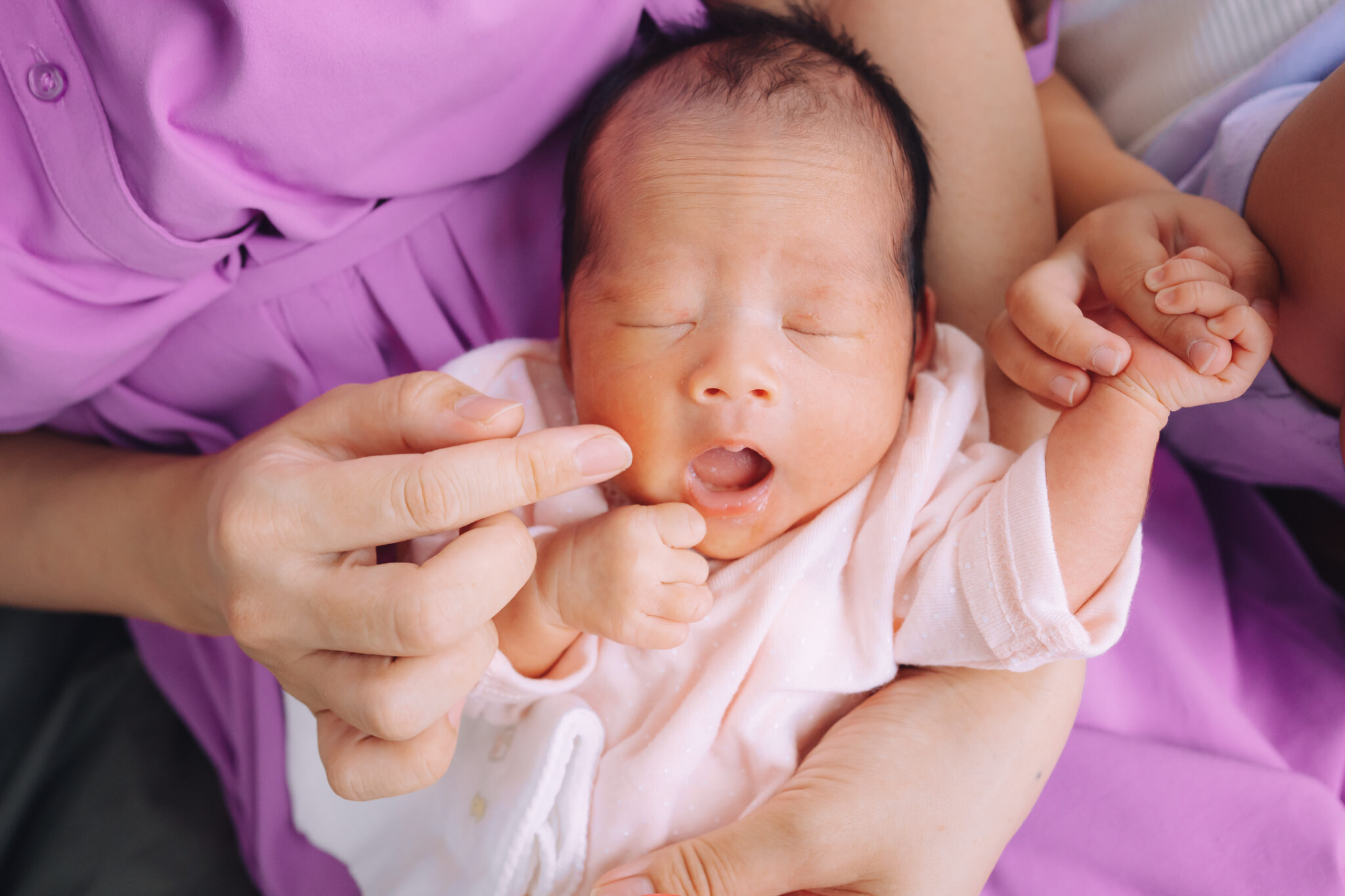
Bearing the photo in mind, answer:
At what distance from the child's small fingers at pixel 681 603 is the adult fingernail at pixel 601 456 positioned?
0.20 m

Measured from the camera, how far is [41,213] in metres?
1.01

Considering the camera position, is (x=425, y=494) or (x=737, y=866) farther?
(x=737, y=866)

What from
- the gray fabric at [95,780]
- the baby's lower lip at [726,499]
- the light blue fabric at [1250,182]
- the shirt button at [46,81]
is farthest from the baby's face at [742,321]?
the gray fabric at [95,780]

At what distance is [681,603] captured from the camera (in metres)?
1.03

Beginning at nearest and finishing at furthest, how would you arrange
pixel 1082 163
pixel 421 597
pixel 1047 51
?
pixel 421 597 < pixel 1082 163 < pixel 1047 51

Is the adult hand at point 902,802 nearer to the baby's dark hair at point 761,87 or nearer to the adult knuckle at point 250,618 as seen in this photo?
the adult knuckle at point 250,618

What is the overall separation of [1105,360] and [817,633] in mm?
524

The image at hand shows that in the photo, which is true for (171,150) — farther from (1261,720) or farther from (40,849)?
(1261,720)

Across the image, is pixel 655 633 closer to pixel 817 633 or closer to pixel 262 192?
pixel 817 633

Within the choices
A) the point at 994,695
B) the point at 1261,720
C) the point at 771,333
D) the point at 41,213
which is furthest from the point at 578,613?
the point at 1261,720

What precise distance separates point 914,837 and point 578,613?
1.69 ft

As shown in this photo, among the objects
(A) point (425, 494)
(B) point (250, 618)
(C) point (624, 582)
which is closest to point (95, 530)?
(B) point (250, 618)

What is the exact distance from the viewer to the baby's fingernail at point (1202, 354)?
93 centimetres

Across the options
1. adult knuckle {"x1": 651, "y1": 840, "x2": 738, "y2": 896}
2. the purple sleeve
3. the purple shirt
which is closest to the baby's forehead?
the purple shirt
